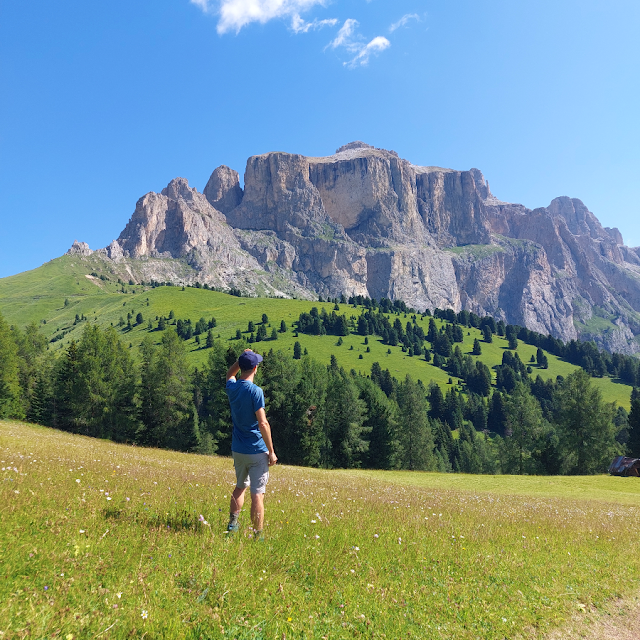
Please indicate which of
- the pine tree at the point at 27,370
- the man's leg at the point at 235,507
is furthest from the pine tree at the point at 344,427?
the man's leg at the point at 235,507

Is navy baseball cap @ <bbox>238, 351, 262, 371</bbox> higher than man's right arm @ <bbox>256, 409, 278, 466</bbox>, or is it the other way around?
navy baseball cap @ <bbox>238, 351, 262, 371</bbox>

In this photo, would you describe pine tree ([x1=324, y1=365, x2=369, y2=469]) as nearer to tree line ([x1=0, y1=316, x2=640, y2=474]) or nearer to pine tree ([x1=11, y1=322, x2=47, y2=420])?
tree line ([x1=0, y1=316, x2=640, y2=474])

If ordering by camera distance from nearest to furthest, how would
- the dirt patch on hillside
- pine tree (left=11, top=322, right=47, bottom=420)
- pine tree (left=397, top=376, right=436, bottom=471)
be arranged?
the dirt patch on hillside < pine tree (left=11, top=322, right=47, bottom=420) < pine tree (left=397, top=376, right=436, bottom=471)

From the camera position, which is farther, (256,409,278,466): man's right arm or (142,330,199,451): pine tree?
(142,330,199,451): pine tree

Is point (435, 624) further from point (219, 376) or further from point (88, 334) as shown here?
point (88, 334)

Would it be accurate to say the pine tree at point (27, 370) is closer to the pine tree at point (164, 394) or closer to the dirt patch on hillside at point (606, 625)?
the pine tree at point (164, 394)

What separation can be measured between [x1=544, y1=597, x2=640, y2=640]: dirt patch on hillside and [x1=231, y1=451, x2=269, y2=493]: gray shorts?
4.95 meters

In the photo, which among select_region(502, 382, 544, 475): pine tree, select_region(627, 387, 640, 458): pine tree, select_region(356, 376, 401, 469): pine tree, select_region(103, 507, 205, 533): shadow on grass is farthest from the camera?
select_region(627, 387, 640, 458): pine tree

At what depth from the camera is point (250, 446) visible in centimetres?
736

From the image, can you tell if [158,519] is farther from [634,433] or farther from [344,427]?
[634,433]

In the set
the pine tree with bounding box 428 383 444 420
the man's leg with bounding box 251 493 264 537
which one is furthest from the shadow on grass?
the pine tree with bounding box 428 383 444 420

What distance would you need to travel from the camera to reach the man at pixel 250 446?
23.9 feet

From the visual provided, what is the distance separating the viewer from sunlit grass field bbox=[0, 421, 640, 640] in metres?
4.34

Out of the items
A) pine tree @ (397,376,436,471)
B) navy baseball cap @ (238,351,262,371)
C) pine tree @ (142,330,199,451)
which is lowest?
pine tree @ (397,376,436,471)
